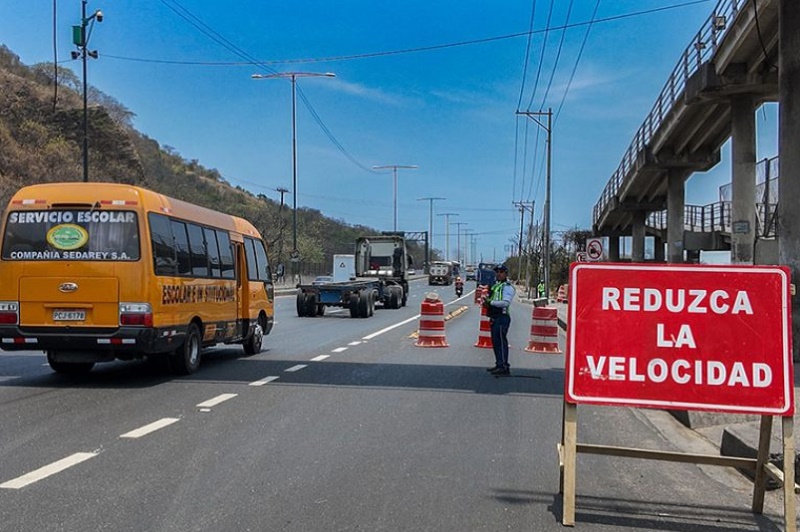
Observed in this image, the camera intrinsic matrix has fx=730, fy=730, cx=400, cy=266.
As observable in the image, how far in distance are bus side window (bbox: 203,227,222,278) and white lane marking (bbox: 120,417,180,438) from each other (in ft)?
14.9

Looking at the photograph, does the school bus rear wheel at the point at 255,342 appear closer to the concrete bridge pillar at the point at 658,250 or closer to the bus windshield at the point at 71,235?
the bus windshield at the point at 71,235

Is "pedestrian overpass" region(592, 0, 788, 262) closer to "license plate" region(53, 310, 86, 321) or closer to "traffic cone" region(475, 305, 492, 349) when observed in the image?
"traffic cone" region(475, 305, 492, 349)

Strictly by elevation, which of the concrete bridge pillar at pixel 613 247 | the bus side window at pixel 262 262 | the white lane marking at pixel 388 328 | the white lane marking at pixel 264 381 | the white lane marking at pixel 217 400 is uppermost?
the concrete bridge pillar at pixel 613 247

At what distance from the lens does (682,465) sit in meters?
6.50

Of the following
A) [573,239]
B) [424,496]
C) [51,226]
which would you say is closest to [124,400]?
[51,226]

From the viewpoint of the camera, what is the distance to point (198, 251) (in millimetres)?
11445

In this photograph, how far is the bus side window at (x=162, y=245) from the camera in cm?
986

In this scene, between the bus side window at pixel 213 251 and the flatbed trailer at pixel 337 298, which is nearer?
the bus side window at pixel 213 251

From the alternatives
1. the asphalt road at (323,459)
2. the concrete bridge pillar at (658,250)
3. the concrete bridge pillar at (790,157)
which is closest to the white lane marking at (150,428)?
the asphalt road at (323,459)

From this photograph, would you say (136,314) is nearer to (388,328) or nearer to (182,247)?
(182,247)

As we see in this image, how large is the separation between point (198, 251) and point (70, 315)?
2344 mm

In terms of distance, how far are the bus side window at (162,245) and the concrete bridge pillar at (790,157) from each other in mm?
11079

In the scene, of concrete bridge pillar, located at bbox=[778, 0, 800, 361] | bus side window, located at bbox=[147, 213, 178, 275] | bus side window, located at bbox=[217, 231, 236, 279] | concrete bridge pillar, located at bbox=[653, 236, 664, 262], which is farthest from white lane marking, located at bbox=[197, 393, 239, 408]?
concrete bridge pillar, located at bbox=[653, 236, 664, 262]

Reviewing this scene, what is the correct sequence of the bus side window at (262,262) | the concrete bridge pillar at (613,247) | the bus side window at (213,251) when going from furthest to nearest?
the concrete bridge pillar at (613,247) < the bus side window at (262,262) < the bus side window at (213,251)
